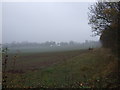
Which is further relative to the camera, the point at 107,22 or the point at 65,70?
the point at 65,70

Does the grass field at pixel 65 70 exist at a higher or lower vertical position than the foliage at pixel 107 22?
lower

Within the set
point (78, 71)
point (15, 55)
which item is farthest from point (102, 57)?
point (15, 55)

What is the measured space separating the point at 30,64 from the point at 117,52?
2191 millimetres

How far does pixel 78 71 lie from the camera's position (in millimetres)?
4598

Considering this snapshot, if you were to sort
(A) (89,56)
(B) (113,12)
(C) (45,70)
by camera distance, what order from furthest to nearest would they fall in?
(C) (45,70), (A) (89,56), (B) (113,12)

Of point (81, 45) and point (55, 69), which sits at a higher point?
point (81, 45)

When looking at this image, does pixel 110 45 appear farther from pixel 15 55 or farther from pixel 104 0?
pixel 15 55

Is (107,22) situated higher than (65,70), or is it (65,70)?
(107,22)

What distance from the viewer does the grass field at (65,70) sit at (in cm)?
350

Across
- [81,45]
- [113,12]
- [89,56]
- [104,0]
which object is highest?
[104,0]

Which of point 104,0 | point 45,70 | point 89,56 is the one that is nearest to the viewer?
point 104,0

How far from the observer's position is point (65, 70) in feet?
15.1

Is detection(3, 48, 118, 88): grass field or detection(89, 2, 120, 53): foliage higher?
detection(89, 2, 120, 53): foliage

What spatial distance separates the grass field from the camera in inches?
138
